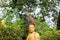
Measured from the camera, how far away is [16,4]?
9773 mm

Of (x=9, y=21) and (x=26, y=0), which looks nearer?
(x=9, y=21)

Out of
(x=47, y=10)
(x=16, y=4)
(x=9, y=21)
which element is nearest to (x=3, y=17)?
(x=9, y=21)

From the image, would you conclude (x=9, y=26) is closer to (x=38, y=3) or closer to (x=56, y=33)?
(x=56, y=33)

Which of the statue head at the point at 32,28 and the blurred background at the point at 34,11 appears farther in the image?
the blurred background at the point at 34,11

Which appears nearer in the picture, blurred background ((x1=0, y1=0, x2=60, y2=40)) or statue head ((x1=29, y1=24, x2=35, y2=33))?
statue head ((x1=29, y1=24, x2=35, y2=33))

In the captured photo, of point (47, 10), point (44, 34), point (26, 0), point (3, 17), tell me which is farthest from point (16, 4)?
point (44, 34)

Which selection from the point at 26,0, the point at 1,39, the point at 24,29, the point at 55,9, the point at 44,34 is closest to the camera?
the point at 1,39

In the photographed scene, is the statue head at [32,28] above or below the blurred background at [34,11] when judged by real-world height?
above

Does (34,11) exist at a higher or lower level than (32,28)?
lower

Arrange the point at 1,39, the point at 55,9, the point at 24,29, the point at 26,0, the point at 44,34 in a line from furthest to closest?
the point at 55,9 → the point at 26,0 → the point at 24,29 → the point at 44,34 → the point at 1,39

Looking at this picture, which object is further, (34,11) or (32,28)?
(34,11)

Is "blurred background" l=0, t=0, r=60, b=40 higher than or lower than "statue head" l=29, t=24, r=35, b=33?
lower

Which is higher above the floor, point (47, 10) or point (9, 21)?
point (9, 21)

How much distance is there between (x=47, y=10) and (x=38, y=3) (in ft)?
1.65
